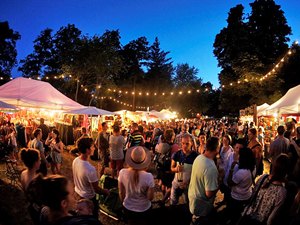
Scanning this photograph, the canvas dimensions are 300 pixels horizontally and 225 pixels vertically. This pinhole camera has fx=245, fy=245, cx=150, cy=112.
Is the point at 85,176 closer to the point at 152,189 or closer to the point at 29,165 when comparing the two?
the point at 29,165

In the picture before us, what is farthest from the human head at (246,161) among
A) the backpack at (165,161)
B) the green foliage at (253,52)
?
the green foliage at (253,52)

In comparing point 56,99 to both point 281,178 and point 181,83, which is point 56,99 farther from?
point 181,83

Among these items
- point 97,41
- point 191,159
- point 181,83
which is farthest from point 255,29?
point 191,159

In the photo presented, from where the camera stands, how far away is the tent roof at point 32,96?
12128 mm

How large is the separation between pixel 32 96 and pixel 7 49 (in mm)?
26823

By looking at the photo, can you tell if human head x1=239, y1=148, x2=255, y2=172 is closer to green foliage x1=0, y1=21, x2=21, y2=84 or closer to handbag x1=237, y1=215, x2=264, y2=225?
handbag x1=237, y1=215, x2=264, y2=225

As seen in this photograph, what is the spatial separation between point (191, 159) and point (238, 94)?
999 inches

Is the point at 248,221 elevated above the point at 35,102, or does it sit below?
below

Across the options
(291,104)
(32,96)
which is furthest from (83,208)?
(32,96)

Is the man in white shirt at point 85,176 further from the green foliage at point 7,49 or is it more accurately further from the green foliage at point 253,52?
the green foliage at point 7,49

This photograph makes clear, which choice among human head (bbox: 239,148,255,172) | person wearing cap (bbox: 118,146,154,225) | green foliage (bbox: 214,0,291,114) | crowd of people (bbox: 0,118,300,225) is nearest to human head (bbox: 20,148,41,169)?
crowd of people (bbox: 0,118,300,225)

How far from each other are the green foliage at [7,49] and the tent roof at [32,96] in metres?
22.6

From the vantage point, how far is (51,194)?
1853mm

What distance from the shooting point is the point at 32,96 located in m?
12.6
